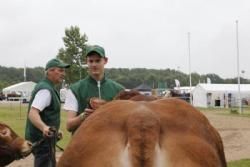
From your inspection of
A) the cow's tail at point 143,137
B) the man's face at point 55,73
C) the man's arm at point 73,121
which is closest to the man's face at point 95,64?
the man's arm at point 73,121

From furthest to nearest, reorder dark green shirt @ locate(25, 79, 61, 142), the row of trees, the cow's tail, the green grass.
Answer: the row of trees < the green grass < dark green shirt @ locate(25, 79, 61, 142) < the cow's tail

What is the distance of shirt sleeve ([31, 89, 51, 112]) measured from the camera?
222 inches

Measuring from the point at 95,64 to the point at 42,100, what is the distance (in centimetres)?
140

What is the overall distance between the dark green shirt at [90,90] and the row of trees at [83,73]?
1203 mm

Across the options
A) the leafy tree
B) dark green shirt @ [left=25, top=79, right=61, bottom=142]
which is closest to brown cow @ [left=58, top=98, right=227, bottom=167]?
dark green shirt @ [left=25, top=79, right=61, bottom=142]

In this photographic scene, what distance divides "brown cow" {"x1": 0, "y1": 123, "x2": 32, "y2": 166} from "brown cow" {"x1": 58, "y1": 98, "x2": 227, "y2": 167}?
198cm

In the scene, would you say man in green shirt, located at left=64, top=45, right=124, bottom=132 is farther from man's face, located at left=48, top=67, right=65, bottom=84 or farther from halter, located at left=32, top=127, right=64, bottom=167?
man's face, located at left=48, top=67, right=65, bottom=84

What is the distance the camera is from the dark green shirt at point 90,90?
4484 mm

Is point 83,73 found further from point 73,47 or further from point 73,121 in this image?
point 73,121

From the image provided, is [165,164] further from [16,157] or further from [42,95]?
[42,95]

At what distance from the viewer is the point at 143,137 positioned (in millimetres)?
2355

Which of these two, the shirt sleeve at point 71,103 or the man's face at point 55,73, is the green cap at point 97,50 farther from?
the man's face at point 55,73

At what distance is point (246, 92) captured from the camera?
62.2 meters

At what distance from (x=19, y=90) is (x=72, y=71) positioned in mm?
40344
